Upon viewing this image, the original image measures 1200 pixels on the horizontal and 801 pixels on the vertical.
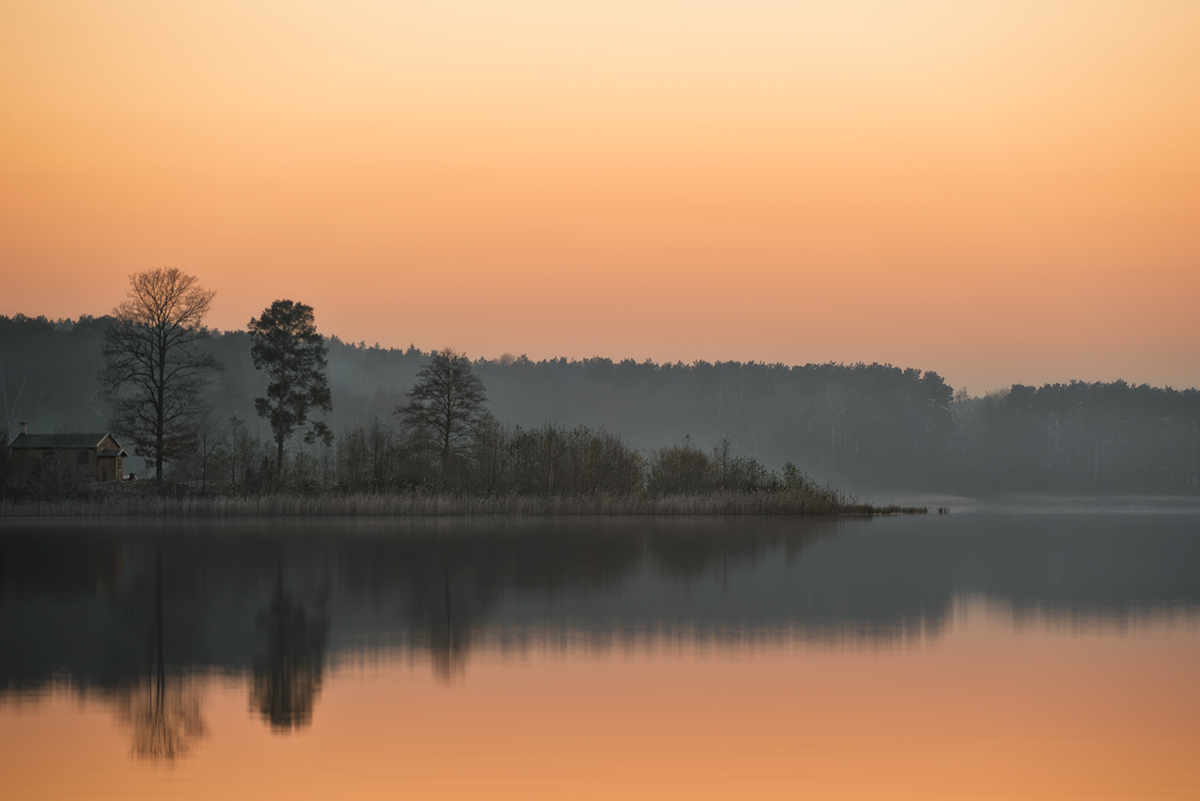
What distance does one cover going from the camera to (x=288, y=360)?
5234 cm

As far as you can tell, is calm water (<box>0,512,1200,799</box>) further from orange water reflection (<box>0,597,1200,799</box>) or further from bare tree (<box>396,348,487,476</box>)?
bare tree (<box>396,348,487,476</box>)

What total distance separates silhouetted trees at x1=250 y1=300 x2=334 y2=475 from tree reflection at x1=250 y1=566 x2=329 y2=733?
35093 mm

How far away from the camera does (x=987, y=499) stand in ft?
323

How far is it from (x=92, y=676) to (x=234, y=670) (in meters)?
1.49

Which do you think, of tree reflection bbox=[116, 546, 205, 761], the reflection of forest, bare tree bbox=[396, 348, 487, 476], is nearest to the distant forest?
bare tree bbox=[396, 348, 487, 476]

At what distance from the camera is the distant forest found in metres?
104

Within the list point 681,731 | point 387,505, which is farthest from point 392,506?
point 681,731

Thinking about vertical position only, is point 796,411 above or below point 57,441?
above

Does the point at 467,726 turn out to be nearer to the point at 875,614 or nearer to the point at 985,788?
the point at 985,788

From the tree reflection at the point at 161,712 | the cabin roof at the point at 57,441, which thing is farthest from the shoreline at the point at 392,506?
the tree reflection at the point at 161,712

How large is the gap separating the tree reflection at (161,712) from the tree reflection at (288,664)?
63 cm

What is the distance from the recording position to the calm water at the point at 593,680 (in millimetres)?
8539

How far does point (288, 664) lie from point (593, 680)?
12.1 feet

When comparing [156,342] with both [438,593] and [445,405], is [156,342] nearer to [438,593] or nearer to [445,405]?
[445,405]
